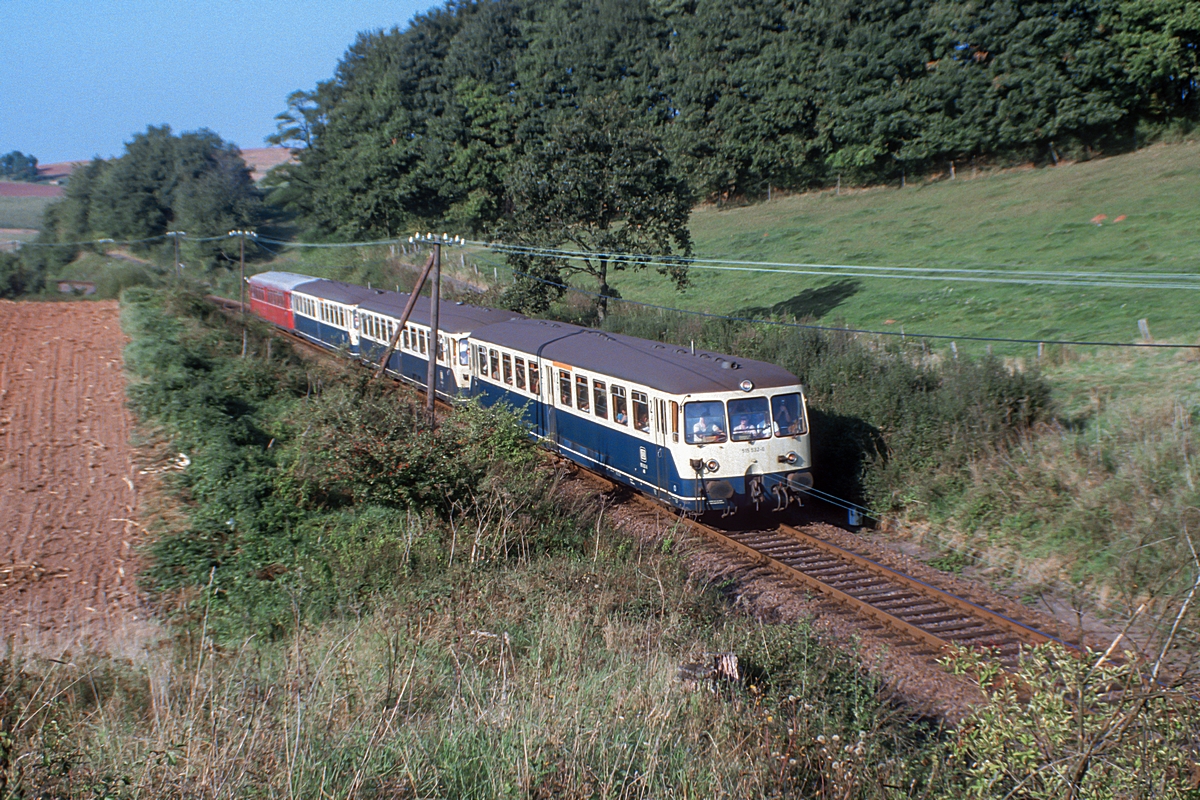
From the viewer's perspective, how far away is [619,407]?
14656 millimetres

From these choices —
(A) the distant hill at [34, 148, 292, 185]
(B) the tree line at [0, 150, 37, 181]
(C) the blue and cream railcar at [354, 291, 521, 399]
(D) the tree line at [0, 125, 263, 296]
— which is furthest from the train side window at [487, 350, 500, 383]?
(B) the tree line at [0, 150, 37, 181]

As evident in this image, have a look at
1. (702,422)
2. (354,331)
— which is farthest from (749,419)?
(354,331)

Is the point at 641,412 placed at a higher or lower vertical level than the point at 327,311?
lower

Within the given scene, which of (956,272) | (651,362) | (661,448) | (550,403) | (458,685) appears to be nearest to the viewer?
(458,685)

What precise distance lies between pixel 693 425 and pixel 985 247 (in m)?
25.2

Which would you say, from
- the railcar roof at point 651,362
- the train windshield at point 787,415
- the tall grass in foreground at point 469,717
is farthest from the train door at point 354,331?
the tall grass in foreground at point 469,717

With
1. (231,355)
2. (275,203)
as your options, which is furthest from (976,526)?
(275,203)

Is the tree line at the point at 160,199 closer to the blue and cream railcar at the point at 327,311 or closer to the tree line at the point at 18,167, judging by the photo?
the blue and cream railcar at the point at 327,311

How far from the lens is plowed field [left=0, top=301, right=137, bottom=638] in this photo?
951 centimetres

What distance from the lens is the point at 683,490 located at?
1330cm

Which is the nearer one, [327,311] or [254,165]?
[327,311]

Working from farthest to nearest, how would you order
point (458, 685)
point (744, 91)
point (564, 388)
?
point (744, 91) → point (564, 388) → point (458, 685)

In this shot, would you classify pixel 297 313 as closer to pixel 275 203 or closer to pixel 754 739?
pixel 754 739

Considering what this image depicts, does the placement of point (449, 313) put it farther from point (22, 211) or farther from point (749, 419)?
point (22, 211)
